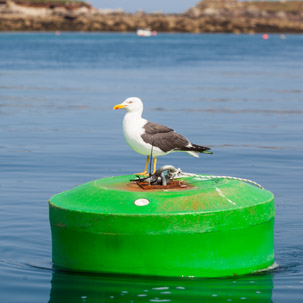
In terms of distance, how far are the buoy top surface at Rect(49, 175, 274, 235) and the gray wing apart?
1.71 ft

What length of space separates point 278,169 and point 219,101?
552 inches

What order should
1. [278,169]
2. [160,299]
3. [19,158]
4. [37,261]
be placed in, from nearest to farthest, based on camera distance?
[160,299] → [37,261] → [278,169] → [19,158]

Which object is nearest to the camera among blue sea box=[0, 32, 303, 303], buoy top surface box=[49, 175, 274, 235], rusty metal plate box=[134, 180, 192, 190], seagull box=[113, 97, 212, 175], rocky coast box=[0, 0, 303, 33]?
buoy top surface box=[49, 175, 274, 235]

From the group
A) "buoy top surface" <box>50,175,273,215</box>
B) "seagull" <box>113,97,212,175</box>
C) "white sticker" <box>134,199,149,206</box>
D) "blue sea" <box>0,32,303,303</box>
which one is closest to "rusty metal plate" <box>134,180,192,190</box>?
"buoy top surface" <box>50,175,273,215</box>

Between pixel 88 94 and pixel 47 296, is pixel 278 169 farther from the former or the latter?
pixel 88 94

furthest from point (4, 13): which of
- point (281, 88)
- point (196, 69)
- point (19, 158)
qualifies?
point (19, 158)

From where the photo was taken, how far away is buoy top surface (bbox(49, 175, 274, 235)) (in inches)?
301

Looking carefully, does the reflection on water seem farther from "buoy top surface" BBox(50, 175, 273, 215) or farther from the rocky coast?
the rocky coast

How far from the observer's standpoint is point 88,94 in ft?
105

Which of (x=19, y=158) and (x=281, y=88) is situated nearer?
(x=19, y=158)

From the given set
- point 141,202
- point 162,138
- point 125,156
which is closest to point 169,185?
point 162,138

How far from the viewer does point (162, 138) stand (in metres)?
8.62

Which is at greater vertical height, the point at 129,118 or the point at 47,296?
the point at 129,118

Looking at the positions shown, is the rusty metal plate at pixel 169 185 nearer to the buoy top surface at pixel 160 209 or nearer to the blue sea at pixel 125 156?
the buoy top surface at pixel 160 209
